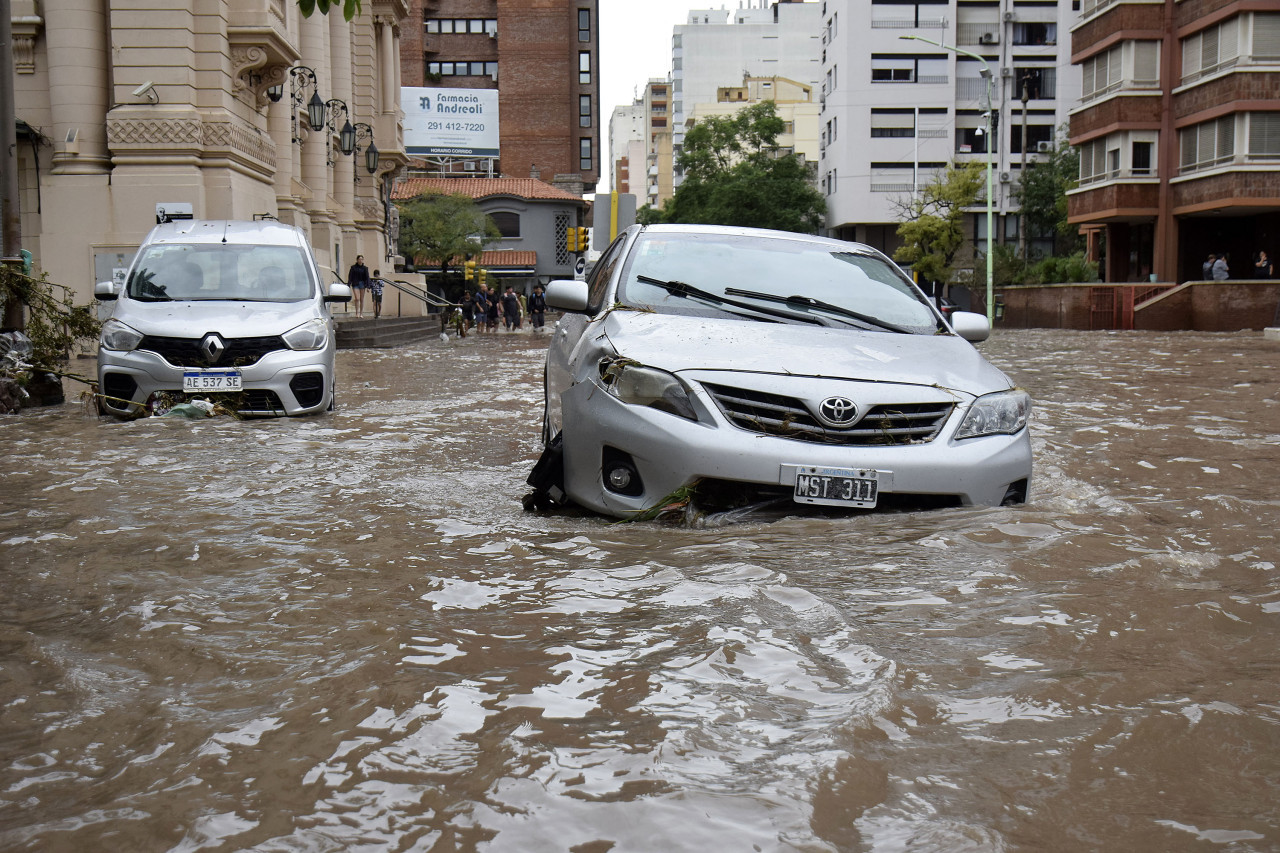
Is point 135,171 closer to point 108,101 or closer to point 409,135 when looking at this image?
point 108,101

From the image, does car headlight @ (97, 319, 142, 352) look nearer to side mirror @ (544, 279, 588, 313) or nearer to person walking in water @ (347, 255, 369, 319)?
side mirror @ (544, 279, 588, 313)

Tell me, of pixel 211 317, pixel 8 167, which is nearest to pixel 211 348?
pixel 211 317

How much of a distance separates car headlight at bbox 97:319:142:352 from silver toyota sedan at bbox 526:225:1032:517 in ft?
19.5

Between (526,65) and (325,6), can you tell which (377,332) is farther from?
(526,65)

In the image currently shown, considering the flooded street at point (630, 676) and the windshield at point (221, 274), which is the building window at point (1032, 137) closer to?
the windshield at point (221, 274)

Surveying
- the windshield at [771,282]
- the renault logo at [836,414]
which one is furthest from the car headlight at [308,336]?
the renault logo at [836,414]

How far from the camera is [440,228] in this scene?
6419 centimetres

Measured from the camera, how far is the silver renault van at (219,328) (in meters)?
10.9

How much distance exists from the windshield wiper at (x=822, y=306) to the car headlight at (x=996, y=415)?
0.79 metres

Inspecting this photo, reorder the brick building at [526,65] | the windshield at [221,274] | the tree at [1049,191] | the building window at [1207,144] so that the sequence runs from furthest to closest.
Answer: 1. the brick building at [526,65]
2. the tree at [1049,191]
3. the building window at [1207,144]
4. the windshield at [221,274]

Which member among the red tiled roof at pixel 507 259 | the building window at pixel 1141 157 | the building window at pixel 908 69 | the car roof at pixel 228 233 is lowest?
the car roof at pixel 228 233

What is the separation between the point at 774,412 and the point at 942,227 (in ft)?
202

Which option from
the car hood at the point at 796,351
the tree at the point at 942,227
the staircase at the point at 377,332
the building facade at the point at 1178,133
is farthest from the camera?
the tree at the point at 942,227

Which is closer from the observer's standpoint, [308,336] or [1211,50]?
[308,336]
